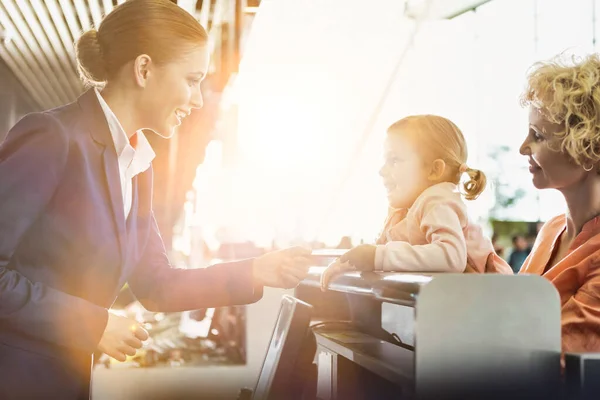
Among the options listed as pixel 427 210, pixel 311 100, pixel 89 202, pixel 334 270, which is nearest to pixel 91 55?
pixel 89 202

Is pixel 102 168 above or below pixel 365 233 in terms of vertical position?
above

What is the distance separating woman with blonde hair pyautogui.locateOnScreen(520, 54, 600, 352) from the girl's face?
0.25 m

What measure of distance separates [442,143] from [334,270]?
427mm

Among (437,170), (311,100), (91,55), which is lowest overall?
(311,100)

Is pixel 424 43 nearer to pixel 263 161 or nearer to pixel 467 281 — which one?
pixel 263 161

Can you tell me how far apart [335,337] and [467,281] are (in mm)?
536

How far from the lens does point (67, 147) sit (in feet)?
4.41

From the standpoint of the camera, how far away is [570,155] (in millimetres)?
1522

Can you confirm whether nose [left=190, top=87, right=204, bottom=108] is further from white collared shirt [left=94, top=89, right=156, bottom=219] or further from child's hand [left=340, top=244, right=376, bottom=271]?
child's hand [left=340, top=244, right=376, bottom=271]

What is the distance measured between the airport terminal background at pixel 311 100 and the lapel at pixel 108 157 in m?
2.30

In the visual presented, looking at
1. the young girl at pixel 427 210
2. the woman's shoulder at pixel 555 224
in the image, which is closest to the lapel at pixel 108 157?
the young girl at pixel 427 210

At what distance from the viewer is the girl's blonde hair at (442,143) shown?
5.53 ft

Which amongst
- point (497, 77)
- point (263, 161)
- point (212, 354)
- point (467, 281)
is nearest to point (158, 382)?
point (212, 354)

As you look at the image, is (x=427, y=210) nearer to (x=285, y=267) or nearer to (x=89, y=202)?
(x=285, y=267)
